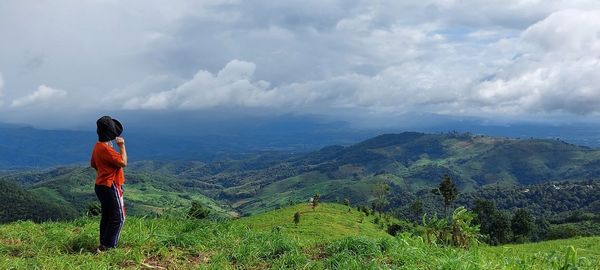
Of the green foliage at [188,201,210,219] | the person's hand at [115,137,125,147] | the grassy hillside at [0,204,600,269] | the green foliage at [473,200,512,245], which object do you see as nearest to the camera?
the grassy hillside at [0,204,600,269]

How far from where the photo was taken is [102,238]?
11.0 meters

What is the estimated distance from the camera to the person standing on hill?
35.7ft

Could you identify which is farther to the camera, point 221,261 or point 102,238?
point 102,238

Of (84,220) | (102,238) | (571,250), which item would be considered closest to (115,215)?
(102,238)

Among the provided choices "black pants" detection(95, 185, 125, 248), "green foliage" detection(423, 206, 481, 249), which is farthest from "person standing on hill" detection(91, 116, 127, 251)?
"green foliage" detection(423, 206, 481, 249)

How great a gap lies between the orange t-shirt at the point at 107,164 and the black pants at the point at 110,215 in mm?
161

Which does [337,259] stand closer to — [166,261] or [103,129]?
[166,261]

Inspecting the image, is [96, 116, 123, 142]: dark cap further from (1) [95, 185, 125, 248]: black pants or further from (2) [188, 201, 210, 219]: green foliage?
(2) [188, 201, 210, 219]: green foliage

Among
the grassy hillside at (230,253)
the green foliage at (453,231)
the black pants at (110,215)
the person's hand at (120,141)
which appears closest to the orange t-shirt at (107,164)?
the black pants at (110,215)

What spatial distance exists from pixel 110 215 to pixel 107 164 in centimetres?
123

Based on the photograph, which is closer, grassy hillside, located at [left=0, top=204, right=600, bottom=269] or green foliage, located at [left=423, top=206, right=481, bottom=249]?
grassy hillside, located at [left=0, top=204, right=600, bottom=269]

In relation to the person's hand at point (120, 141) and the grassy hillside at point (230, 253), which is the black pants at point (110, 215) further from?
the person's hand at point (120, 141)

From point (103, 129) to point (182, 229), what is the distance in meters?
3.40

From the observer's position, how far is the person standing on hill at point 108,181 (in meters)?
10.9
